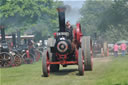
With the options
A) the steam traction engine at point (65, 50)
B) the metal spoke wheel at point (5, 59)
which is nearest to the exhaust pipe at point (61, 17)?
the steam traction engine at point (65, 50)

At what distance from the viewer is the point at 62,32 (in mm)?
11789

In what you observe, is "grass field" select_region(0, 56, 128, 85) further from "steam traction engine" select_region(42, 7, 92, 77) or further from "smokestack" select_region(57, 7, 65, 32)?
"smokestack" select_region(57, 7, 65, 32)

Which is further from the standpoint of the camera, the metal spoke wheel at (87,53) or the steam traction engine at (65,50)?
the metal spoke wheel at (87,53)

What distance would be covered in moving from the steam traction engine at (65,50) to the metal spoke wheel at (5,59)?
498 centimetres

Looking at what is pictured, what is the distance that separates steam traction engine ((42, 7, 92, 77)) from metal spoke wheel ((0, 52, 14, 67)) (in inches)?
196

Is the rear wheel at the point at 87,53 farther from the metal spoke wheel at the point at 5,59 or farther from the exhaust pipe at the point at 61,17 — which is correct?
the metal spoke wheel at the point at 5,59

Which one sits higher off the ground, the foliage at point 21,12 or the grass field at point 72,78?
the foliage at point 21,12

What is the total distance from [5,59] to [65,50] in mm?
6656

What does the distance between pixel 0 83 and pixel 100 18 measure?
27.3 meters

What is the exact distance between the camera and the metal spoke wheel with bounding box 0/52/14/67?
17.3 meters

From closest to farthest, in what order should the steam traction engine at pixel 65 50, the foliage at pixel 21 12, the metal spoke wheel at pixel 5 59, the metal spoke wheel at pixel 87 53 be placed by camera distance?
1. the steam traction engine at pixel 65 50
2. the metal spoke wheel at pixel 87 53
3. the metal spoke wheel at pixel 5 59
4. the foliage at pixel 21 12

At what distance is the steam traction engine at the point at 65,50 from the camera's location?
11321mm

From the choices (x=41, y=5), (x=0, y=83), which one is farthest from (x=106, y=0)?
(x=0, y=83)

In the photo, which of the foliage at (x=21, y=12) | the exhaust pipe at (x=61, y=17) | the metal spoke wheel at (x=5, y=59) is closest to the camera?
the exhaust pipe at (x=61, y=17)
